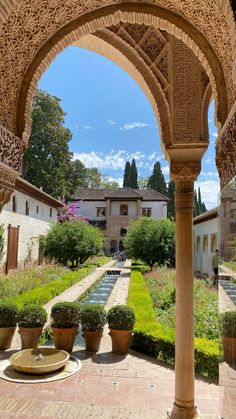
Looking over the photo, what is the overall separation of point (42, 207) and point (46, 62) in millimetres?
21189

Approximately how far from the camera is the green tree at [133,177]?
200ft

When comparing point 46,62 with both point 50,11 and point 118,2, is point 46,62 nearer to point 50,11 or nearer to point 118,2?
point 50,11

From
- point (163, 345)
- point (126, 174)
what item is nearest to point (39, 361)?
point (163, 345)

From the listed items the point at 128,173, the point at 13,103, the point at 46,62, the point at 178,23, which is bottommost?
the point at 13,103

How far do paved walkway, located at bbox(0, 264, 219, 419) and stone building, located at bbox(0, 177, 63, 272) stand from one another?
1020 centimetres

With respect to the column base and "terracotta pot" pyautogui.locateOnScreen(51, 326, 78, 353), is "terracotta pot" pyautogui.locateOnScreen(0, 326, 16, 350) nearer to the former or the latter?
"terracotta pot" pyautogui.locateOnScreen(51, 326, 78, 353)

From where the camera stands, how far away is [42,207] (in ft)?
77.9

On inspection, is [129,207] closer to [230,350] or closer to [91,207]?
[91,207]

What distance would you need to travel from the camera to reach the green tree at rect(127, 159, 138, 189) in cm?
6106

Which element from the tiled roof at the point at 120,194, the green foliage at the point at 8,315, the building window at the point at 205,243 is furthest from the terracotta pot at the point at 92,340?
the tiled roof at the point at 120,194

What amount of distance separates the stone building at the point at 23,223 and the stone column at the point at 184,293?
471 inches

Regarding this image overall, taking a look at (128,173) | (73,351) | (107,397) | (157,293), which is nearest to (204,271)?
(157,293)

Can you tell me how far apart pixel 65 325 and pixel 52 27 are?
594 centimetres

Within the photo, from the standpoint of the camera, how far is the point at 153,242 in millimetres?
20766
